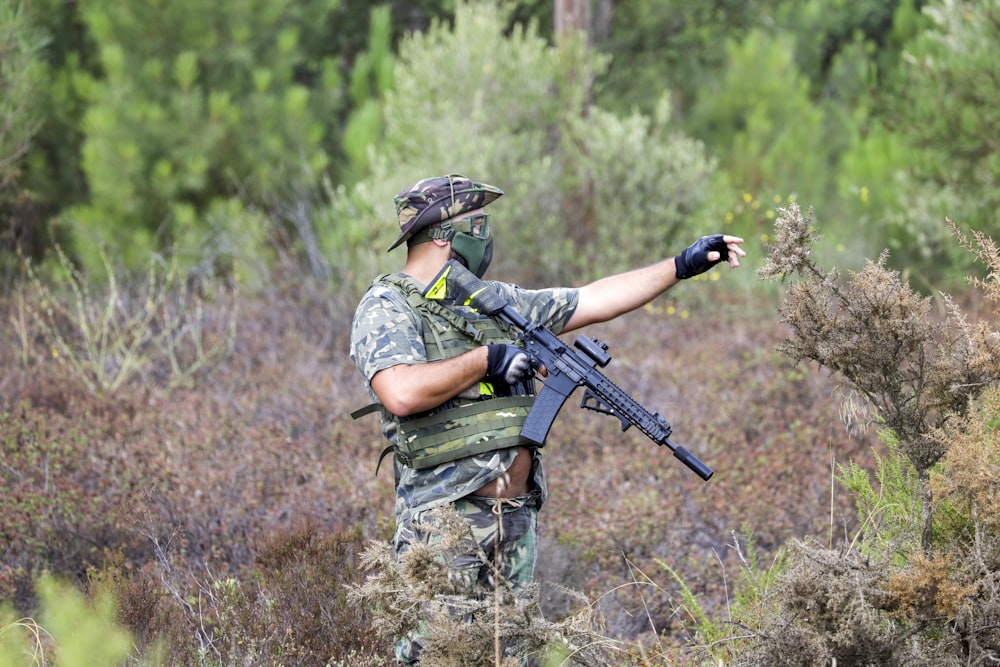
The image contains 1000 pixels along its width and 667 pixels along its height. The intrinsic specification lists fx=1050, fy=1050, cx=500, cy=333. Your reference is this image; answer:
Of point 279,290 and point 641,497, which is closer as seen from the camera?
point 641,497

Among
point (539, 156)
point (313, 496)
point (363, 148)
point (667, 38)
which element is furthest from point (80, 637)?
point (667, 38)

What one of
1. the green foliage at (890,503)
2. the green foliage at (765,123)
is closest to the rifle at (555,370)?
the green foliage at (890,503)

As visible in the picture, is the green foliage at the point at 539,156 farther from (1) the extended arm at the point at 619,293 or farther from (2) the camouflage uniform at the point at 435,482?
(2) the camouflage uniform at the point at 435,482

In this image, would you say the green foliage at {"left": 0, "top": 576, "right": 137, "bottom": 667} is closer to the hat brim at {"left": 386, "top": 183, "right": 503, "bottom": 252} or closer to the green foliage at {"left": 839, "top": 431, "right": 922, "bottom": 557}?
the hat brim at {"left": 386, "top": 183, "right": 503, "bottom": 252}

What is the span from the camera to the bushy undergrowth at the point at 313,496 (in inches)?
157

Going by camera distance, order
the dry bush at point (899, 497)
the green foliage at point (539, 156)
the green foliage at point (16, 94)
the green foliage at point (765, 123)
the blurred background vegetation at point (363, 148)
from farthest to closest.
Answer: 1. the green foliage at point (765, 123)
2. the green foliage at point (539, 156)
3. the blurred background vegetation at point (363, 148)
4. the green foliage at point (16, 94)
5. the dry bush at point (899, 497)

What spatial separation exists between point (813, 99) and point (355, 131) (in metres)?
13.2

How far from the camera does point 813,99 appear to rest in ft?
69.6

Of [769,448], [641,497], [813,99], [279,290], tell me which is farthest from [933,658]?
[813,99]

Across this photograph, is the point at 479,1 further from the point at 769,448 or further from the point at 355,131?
the point at 769,448

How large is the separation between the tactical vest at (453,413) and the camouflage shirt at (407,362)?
0.04 meters

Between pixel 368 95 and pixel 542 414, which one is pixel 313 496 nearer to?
pixel 542 414

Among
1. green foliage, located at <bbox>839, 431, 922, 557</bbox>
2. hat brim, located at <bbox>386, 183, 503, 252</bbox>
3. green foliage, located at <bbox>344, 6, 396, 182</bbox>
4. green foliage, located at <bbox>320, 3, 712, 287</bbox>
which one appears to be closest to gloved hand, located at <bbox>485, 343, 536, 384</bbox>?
hat brim, located at <bbox>386, 183, 503, 252</bbox>

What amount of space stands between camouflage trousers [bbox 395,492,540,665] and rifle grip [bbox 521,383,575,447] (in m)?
0.25
